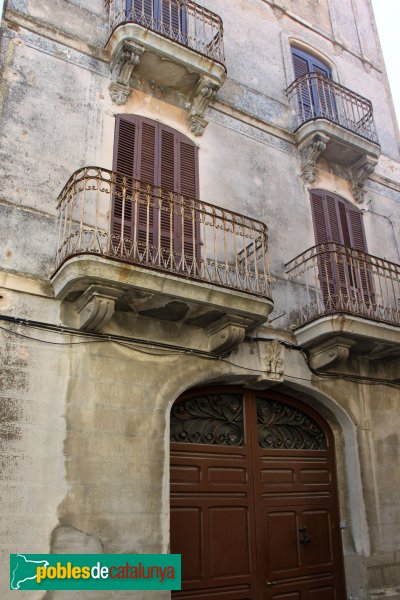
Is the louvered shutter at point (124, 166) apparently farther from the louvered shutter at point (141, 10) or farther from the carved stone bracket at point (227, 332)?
the louvered shutter at point (141, 10)

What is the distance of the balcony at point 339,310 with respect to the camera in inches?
312

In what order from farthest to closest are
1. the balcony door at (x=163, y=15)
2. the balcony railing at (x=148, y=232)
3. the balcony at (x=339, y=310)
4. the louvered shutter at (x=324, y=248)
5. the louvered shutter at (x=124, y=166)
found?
the balcony door at (x=163, y=15) → the louvered shutter at (x=324, y=248) → the balcony at (x=339, y=310) → the louvered shutter at (x=124, y=166) → the balcony railing at (x=148, y=232)

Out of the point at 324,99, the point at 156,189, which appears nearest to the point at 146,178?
the point at 156,189

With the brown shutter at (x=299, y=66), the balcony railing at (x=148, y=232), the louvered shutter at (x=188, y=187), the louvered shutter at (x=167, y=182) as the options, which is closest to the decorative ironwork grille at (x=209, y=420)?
the balcony railing at (x=148, y=232)

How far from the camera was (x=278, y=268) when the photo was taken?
8.75 meters

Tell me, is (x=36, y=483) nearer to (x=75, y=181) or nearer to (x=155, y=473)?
(x=155, y=473)

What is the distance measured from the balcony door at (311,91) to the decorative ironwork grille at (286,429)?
17.2 feet

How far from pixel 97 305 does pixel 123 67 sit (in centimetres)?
406

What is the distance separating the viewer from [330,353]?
8.12 metres

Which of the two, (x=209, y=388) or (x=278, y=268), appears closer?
(x=209, y=388)

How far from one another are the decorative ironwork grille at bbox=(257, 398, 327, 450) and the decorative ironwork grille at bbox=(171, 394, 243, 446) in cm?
41

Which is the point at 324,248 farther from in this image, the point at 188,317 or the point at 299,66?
the point at 299,66

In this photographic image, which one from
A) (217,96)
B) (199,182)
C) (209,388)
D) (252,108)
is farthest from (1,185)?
(252,108)

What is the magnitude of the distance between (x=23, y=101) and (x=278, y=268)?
4.35 meters
